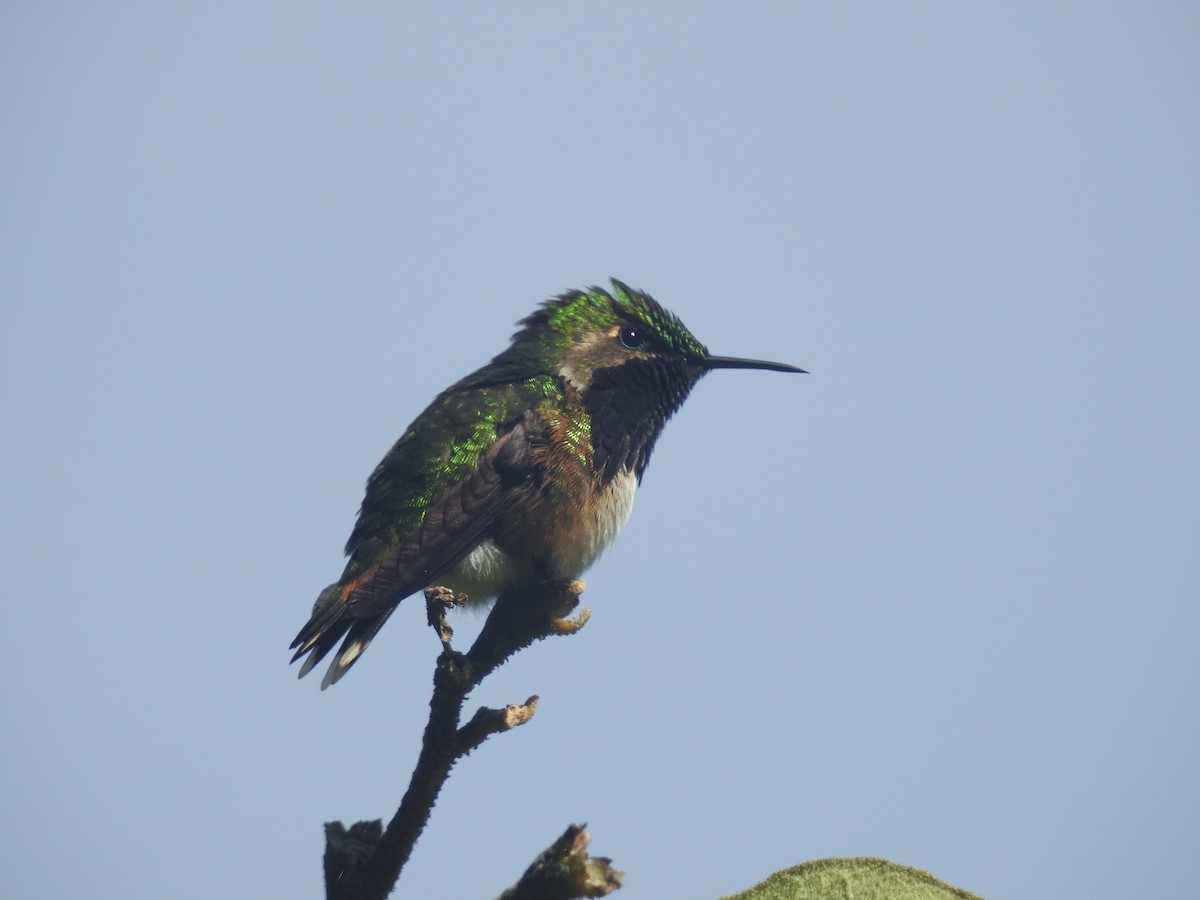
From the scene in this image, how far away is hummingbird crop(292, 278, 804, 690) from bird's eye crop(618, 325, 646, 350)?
0.09 m

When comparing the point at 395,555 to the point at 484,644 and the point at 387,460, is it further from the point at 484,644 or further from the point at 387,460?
the point at 484,644

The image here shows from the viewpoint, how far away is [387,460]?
723cm

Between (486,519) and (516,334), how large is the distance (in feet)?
7.58

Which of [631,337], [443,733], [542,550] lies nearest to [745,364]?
[631,337]

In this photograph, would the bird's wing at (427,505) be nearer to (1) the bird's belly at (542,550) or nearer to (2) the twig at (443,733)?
(1) the bird's belly at (542,550)

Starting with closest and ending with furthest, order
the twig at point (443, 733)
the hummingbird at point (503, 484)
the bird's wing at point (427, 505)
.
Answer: the twig at point (443, 733), the bird's wing at point (427, 505), the hummingbird at point (503, 484)

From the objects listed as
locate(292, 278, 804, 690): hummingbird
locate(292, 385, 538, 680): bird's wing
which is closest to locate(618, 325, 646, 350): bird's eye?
locate(292, 278, 804, 690): hummingbird

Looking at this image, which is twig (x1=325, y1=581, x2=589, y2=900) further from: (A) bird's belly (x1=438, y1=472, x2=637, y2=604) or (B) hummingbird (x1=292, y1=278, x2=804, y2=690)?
(A) bird's belly (x1=438, y1=472, x2=637, y2=604)

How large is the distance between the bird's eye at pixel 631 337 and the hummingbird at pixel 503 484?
0.29ft

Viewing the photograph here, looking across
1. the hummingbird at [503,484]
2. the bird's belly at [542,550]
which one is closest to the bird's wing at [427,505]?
the hummingbird at [503,484]

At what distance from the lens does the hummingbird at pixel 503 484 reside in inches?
243

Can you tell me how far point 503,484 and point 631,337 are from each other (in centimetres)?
191

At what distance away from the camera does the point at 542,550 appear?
683cm

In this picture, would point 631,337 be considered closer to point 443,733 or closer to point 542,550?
point 542,550
